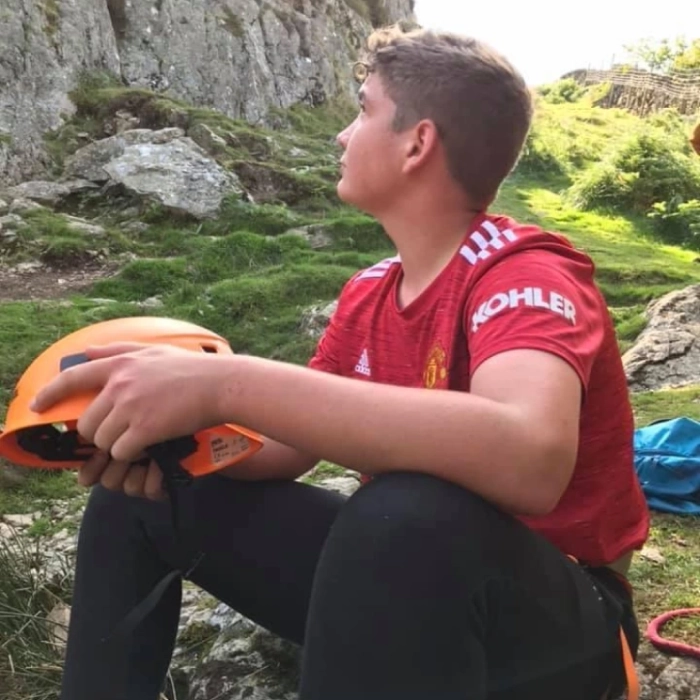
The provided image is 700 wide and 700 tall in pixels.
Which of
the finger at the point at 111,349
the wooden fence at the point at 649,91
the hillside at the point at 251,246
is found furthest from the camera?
the wooden fence at the point at 649,91

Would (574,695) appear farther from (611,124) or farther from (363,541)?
(611,124)

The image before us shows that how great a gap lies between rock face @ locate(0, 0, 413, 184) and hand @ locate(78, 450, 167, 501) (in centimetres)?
1060

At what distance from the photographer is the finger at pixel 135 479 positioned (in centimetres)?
172

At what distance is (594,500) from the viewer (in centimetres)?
170

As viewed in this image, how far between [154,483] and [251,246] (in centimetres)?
876

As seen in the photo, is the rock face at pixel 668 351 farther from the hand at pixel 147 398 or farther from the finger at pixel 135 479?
the hand at pixel 147 398

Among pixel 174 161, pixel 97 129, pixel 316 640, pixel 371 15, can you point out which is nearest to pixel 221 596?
pixel 316 640

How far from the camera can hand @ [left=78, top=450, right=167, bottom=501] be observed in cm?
171

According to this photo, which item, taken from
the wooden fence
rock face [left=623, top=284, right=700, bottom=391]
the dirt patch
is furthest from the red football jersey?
the wooden fence

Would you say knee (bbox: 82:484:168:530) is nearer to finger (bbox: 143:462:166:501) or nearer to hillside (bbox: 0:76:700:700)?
finger (bbox: 143:462:166:501)

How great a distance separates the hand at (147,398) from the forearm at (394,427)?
4 centimetres

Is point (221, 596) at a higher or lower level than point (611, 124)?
higher

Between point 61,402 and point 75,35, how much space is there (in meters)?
15.0

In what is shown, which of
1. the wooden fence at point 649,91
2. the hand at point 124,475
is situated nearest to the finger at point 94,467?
the hand at point 124,475
